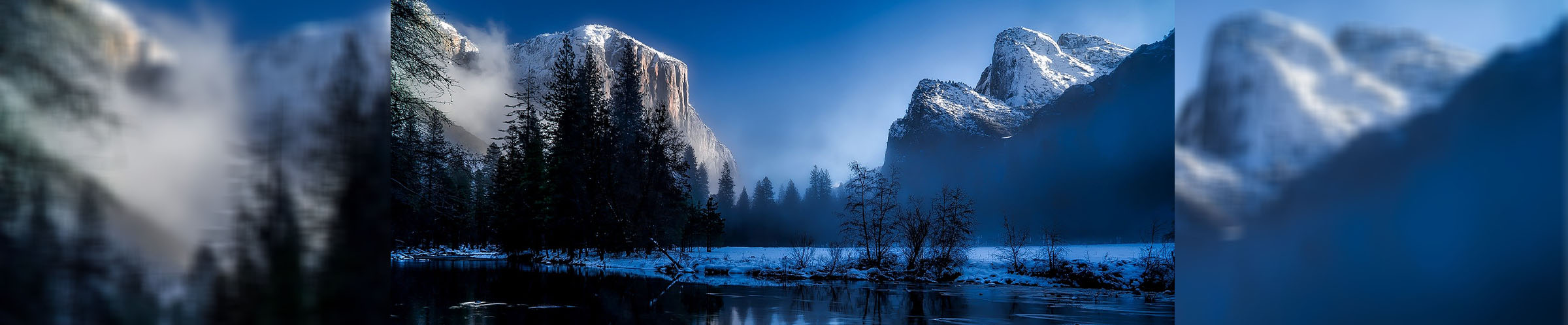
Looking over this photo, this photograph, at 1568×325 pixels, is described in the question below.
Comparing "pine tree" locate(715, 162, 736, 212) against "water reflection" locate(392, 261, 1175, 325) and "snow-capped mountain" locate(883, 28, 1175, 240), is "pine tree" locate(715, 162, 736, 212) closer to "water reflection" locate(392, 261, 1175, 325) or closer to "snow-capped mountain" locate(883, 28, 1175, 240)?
"snow-capped mountain" locate(883, 28, 1175, 240)

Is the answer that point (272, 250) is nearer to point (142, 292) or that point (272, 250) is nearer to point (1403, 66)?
point (142, 292)

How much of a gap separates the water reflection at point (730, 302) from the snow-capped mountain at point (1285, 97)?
3.11 metres

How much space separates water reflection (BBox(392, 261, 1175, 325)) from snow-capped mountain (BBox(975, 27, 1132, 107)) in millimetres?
28216

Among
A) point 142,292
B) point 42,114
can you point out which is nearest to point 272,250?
point 142,292

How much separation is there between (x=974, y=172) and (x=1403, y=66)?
1489 inches

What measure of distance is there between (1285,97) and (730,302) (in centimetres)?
503

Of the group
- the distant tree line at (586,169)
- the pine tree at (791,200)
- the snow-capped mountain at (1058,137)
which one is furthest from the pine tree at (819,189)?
the distant tree line at (586,169)

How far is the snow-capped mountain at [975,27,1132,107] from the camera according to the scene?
114 feet

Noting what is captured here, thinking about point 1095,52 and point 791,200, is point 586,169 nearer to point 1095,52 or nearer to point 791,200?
point 791,200

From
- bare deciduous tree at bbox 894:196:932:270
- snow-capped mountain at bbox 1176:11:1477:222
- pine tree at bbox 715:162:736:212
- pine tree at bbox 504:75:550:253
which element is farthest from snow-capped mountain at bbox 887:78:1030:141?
snow-capped mountain at bbox 1176:11:1477:222

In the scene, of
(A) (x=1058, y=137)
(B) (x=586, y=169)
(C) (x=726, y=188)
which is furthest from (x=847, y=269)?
(A) (x=1058, y=137)

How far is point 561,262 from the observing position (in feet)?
53.3

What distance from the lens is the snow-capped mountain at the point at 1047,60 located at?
114 feet

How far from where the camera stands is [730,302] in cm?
626
